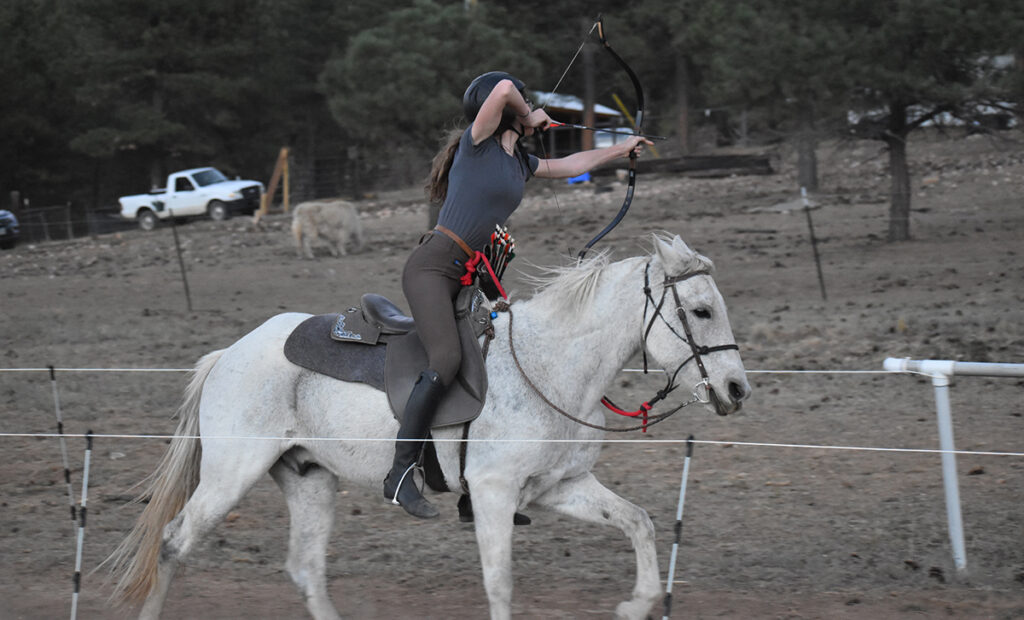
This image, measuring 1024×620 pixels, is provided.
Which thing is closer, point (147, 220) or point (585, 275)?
point (585, 275)

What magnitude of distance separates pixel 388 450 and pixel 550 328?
0.97 metres

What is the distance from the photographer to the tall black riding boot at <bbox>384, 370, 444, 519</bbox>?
4.77m

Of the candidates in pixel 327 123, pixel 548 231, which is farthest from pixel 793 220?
pixel 327 123

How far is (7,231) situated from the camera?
97.9 feet

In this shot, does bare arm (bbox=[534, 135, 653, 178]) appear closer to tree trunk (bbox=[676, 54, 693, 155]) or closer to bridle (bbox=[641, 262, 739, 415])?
bridle (bbox=[641, 262, 739, 415])

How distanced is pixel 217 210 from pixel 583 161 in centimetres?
3247

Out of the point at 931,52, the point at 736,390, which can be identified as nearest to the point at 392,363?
the point at 736,390

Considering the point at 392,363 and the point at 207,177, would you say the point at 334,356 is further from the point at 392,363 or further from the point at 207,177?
the point at 207,177

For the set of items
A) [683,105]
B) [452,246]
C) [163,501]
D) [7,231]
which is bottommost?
[7,231]

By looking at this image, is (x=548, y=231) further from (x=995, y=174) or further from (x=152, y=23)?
(x=152, y=23)

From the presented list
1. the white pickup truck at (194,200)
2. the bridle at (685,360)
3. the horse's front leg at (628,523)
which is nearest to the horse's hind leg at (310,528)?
the horse's front leg at (628,523)

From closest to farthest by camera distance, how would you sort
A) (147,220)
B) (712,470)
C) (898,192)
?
(712,470) → (898,192) → (147,220)

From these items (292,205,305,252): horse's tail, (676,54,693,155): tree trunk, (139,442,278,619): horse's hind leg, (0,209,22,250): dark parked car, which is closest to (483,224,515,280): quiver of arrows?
(139,442,278,619): horse's hind leg

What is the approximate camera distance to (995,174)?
27031 millimetres
